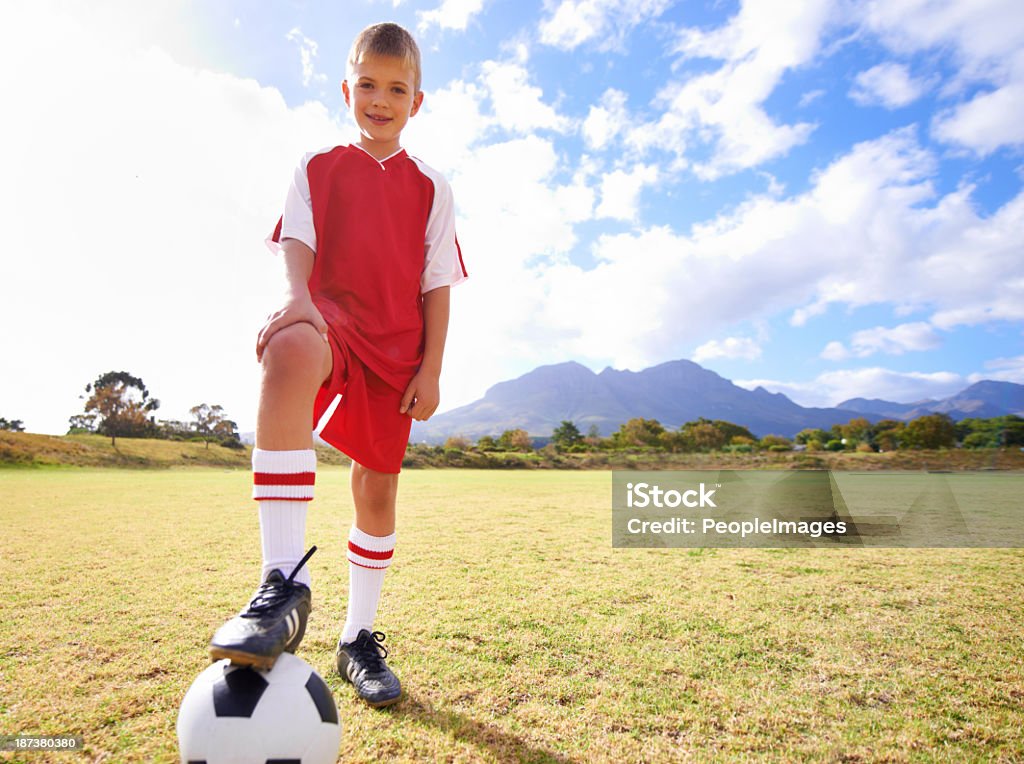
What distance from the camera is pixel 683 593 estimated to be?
3.43 m

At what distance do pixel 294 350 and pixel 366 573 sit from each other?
1.14 metres

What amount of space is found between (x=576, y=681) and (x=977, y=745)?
122cm

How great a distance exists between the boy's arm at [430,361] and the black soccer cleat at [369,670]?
2.92ft

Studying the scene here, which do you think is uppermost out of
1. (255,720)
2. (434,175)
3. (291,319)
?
(434,175)

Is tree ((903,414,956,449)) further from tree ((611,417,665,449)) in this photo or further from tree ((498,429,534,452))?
tree ((498,429,534,452))

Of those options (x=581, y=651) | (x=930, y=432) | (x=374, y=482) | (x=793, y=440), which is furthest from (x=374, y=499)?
(x=793, y=440)

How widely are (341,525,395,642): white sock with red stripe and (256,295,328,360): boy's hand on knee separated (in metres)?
1.01

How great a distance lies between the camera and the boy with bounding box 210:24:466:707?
149 cm

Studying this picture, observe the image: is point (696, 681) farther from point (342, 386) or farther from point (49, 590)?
point (49, 590)

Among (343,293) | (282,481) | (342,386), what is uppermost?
(343,293)

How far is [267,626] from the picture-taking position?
3.99 ft

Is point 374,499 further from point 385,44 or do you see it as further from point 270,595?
point 385,44

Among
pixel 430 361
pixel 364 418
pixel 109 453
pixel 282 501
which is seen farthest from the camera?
pixel 109 453

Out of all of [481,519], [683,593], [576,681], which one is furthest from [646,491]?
[576,681]
